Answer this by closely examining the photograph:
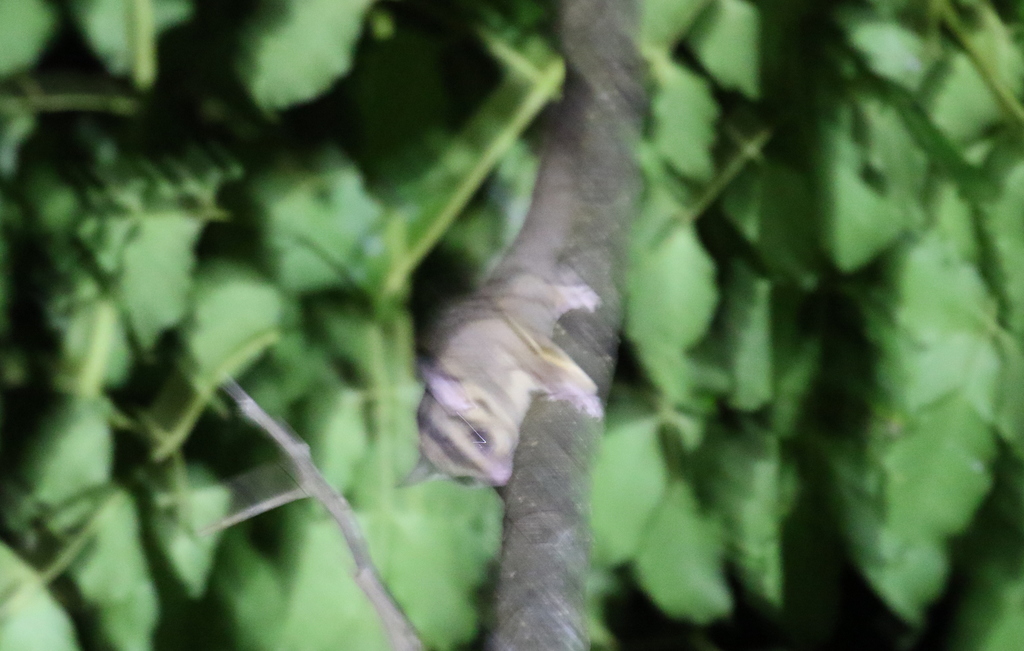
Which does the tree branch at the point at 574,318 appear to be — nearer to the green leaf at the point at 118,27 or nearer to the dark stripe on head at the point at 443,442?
the dark stripe on head at the point at 443,442

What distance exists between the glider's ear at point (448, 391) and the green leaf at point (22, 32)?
259mm

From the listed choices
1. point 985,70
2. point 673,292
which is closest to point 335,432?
point 673,292

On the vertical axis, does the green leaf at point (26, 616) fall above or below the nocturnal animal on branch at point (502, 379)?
below

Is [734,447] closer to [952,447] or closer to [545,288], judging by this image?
[952,447]

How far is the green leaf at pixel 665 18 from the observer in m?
0.42

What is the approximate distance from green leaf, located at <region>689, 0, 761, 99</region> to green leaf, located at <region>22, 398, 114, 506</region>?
36cm

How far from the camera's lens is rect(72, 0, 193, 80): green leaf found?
0.39 metres

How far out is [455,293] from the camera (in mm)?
470

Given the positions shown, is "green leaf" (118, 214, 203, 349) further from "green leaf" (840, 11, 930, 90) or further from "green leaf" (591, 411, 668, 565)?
"green leaf" (840, 11, 930, 90)

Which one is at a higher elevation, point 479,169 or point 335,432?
point 479,169

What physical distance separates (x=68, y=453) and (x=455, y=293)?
213 mm

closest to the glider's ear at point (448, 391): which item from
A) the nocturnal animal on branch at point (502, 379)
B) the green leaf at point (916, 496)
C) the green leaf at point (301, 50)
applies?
the nocturnal animal on branch at point (502, 379)

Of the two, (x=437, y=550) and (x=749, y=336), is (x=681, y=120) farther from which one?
(x=437, y=550)

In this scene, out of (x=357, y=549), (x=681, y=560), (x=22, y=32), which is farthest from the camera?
(x=681, y=560)
